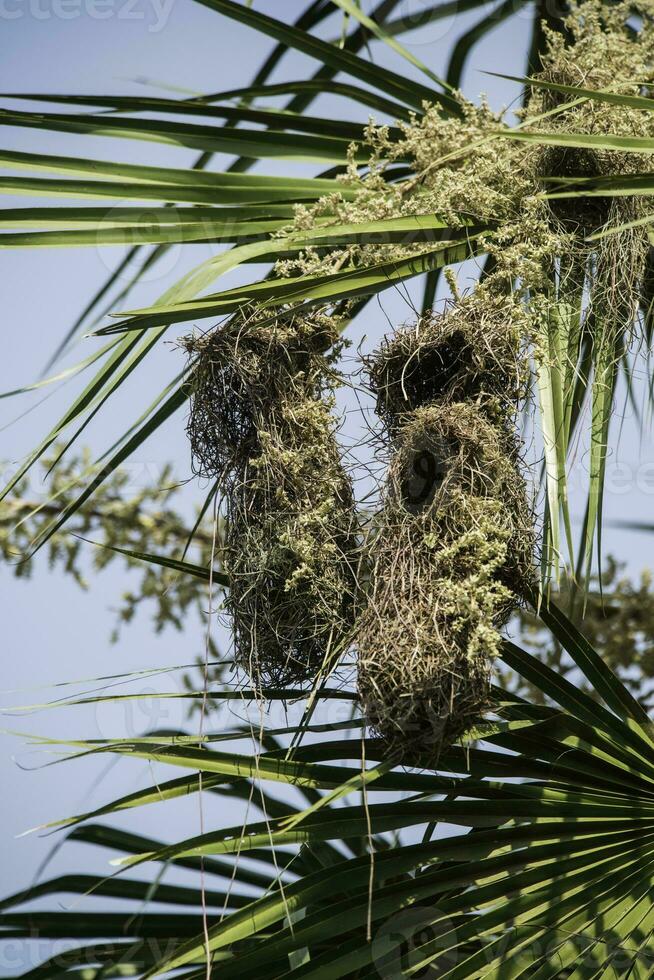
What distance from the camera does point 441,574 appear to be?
5.13 ft

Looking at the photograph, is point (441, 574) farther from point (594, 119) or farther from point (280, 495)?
point (594, 119)

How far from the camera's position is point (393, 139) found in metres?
2.09

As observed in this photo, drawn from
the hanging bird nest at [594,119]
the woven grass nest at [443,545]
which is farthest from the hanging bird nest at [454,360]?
the hanging bird nest at [594,119]

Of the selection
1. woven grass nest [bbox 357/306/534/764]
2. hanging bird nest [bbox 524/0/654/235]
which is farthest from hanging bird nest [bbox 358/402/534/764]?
hanging bird nest [bbox 524/0/654/235]

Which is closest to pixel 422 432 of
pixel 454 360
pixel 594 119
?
pixel 454 360

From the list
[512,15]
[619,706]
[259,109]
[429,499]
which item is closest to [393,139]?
[259,109]

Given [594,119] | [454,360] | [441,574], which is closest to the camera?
[441,574]

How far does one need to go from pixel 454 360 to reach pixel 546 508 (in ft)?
0.90

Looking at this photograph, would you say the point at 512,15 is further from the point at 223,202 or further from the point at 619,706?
the point at 619,706

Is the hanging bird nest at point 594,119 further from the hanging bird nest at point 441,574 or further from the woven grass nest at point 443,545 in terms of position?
the hanging bird nest at point 441,574

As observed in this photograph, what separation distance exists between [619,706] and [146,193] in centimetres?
121

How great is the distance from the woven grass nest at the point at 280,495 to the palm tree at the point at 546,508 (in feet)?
0.19

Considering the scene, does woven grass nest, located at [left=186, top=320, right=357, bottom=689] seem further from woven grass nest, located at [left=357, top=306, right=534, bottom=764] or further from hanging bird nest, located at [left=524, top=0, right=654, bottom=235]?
hanging bird nest, located at [left=524, top=0, right=654, bottom=235]

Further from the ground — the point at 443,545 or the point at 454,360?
the point at 454,360
